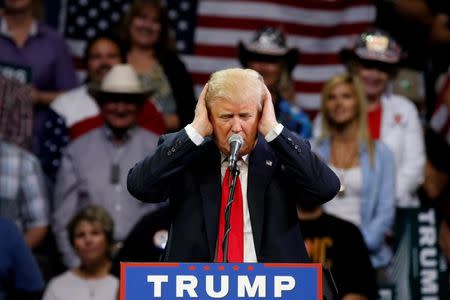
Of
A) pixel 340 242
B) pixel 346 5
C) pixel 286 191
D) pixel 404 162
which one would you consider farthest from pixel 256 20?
pixel 286 191

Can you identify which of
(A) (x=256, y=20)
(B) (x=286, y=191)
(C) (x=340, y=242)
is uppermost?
(A) (x=256, y=20)

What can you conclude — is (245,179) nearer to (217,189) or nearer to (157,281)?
(217,189)

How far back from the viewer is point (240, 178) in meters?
5.15

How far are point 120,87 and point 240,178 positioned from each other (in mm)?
4213

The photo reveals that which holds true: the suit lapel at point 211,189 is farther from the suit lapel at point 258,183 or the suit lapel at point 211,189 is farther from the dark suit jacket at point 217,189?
the suit lapel at point 258,183

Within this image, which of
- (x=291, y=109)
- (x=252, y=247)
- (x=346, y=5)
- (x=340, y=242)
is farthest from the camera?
(x=346, y=5)

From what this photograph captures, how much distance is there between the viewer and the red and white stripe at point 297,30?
1095cm

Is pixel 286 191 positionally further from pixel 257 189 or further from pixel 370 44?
pixel 370 44

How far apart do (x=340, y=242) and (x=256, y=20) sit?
136 inches

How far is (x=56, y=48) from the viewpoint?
9844mm

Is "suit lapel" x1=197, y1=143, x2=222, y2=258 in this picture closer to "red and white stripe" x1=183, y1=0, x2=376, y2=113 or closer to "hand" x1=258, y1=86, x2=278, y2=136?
"hand" x1=258, y1=86, x2=278, y2=136

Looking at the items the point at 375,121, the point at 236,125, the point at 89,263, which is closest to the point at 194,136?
the point at 236,125

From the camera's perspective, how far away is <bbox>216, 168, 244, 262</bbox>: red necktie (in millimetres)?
5043

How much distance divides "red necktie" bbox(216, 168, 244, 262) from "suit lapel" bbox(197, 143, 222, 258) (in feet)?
0.06
